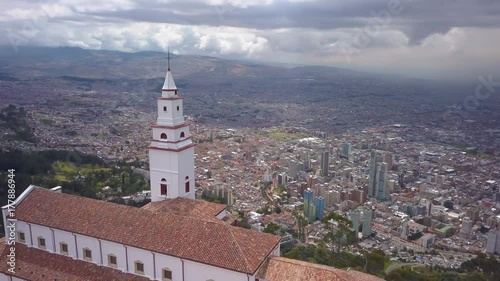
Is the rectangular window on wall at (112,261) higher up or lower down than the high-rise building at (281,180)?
higher up

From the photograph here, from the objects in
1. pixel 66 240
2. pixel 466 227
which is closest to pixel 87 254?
pixel 66 240

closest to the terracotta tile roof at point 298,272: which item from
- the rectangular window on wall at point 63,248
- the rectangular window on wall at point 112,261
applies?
the rectangular window on wall at point 112,261

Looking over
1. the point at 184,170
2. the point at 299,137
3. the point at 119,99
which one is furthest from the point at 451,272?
the point at 119,99

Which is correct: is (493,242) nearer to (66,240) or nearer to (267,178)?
(267,178)

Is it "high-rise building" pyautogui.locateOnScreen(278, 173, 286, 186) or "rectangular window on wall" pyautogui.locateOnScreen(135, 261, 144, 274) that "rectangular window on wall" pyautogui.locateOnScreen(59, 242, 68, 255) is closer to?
"rectangular window on wall" pyautogui.locateOnScreen(135, 261, 144, 274)

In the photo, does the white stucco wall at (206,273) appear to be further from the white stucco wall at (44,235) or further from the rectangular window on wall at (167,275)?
the white stucco wall at (44,235)
